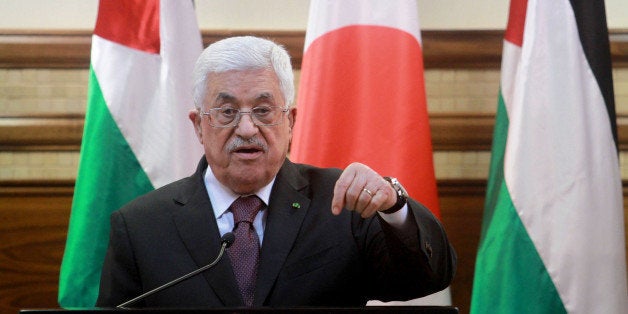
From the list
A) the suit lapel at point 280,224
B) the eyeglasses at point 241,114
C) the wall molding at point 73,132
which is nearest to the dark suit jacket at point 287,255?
the suit lapel at point 280,224

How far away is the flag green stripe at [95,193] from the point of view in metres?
2.67

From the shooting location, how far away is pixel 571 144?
8.36 feet

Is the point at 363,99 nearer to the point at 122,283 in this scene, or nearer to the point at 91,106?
the point at 91,106

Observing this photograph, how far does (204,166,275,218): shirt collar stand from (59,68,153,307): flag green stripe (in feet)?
2.83

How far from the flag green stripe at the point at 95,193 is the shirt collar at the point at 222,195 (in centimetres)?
86

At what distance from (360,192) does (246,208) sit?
1.37 feet

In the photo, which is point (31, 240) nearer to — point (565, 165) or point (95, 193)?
point (95, 193)

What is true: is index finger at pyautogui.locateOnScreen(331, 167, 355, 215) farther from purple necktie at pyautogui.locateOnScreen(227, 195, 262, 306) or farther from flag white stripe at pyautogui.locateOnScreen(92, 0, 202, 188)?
flag white stripe at pyautogui.locateOnScreen(92, 0, 202, 188)

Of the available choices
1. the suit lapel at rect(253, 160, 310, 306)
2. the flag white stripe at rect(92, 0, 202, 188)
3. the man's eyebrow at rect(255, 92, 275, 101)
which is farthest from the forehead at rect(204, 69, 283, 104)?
the flag white stripe at rect(92, 0, 202, 188)

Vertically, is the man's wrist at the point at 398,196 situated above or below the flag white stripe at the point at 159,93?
below

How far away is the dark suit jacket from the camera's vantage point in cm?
171

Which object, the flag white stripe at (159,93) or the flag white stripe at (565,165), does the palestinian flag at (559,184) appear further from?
the flag white stripe at (159,93)

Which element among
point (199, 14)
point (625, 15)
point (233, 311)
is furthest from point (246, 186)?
point (625, 15)

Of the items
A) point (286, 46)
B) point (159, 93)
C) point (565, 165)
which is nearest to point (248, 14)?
point (286, 46)
